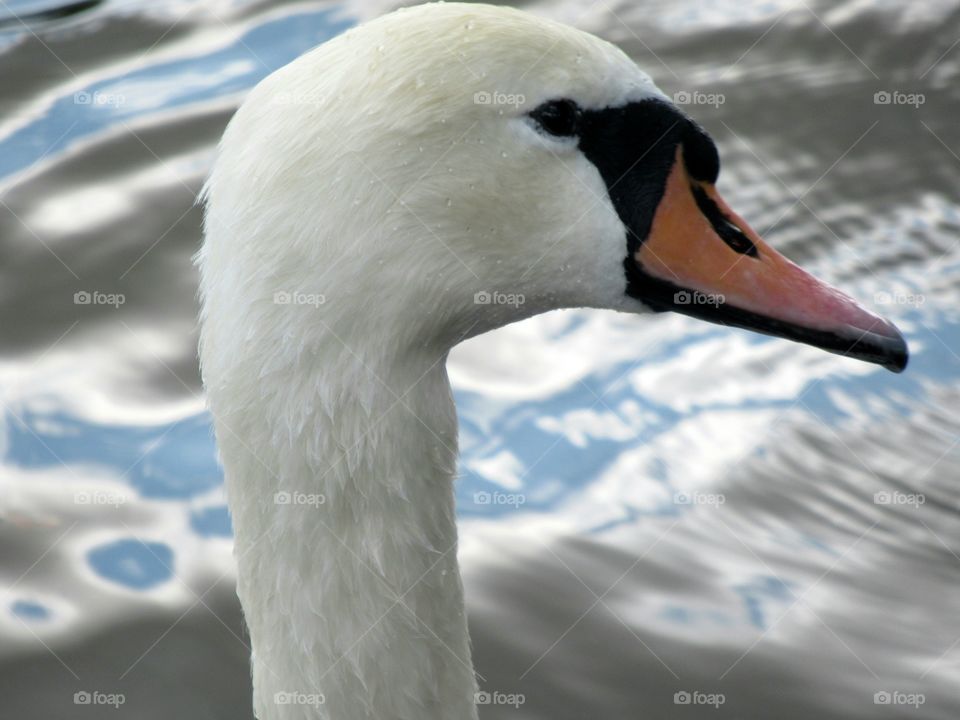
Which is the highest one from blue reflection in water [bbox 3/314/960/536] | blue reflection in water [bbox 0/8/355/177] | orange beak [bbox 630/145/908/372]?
orange beak [bbox 630/145/908/372]

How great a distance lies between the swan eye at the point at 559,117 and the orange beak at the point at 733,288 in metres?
0.23

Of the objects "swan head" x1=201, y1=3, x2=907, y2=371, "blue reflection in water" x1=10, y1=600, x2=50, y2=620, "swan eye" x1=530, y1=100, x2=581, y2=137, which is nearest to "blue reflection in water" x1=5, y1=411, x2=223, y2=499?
"blue reflection in water" x1=10, y1=600, x2=50, y2=620

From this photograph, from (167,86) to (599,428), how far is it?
2546 millimetres

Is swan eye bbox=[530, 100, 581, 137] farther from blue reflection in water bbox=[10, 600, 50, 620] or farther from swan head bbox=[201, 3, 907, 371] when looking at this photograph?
blue reflection in water bbox=[10, 600, 50, 620]

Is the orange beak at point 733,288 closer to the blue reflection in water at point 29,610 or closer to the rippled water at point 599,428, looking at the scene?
the rippled water at point 599,428

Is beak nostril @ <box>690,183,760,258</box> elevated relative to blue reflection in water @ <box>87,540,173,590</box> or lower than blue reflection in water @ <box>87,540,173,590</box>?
elevated

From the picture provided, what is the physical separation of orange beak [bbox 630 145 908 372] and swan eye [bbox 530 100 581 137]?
226 mm

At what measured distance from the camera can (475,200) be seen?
7.03ft

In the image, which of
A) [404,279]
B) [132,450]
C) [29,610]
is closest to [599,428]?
[132,450]

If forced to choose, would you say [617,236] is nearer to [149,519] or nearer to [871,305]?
[149,519]

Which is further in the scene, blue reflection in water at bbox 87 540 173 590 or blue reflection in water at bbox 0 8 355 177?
blue reflection in water at bbox 0 8 355 177

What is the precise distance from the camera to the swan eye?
213 centimetres

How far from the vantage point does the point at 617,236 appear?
2.29 metres

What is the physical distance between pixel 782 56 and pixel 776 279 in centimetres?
386
